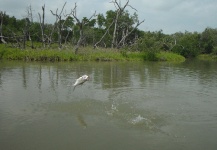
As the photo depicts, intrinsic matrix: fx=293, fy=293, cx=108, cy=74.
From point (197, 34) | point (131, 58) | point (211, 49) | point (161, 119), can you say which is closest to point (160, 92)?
point (161, 119)

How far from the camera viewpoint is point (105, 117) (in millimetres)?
7250

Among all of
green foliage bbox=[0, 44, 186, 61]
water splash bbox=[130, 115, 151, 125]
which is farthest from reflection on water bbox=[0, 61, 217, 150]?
green foliage bbox=[0, 44, 186, 61]

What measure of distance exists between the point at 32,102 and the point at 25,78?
4.84 meters

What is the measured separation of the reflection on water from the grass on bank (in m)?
11.2

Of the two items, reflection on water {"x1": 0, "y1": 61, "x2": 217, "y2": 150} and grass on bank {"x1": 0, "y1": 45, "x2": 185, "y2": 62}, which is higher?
grass on bank {"x1": 0, "y1": 45, "x2": 185, "y2": 62}

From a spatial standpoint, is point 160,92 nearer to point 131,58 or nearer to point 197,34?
point 131,58

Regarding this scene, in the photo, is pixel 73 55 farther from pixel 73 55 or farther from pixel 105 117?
pixel 105 117

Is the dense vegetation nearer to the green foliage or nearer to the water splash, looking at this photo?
the green foliage

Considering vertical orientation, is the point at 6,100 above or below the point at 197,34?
below

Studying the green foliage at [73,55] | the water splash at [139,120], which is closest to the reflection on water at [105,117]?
the water splash at [139,120]

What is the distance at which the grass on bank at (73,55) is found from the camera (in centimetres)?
2275

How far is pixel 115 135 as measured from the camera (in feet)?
19.9

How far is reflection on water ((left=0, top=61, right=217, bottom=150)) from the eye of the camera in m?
5.71

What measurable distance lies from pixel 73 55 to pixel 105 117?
17454 millimetres
